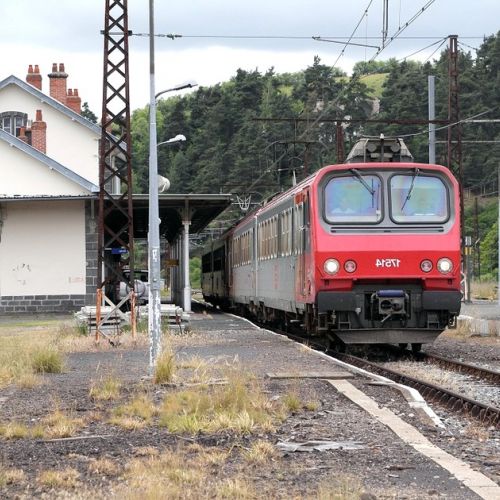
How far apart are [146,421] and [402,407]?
2833mm

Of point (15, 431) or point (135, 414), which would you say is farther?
point (135, 414)

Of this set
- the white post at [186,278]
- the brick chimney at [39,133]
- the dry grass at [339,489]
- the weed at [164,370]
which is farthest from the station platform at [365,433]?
the brick chimney at [39,133]

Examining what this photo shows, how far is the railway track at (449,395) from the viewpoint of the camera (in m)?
10.6

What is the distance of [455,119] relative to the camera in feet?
117

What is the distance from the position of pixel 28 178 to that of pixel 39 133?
13.7ft

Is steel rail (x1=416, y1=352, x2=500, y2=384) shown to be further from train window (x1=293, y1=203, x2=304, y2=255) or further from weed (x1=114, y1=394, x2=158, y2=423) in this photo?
weed (x1=114, y1=394, x2=158, y2=423)

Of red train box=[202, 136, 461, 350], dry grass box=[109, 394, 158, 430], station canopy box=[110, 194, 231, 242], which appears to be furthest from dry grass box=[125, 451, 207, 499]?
station canopy box=[110, 194, 231, 242]

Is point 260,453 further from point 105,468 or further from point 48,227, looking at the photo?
point 48,227

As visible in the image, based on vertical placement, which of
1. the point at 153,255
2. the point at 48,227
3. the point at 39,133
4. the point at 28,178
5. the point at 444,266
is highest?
the point at 39,133

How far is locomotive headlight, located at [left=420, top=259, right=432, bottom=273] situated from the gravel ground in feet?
12.3

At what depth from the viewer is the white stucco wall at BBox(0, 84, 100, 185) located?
1641 inches

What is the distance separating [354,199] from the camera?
17.1 m

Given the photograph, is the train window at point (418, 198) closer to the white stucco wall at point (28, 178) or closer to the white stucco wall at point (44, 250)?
the white stucco wall at point (44, 250)

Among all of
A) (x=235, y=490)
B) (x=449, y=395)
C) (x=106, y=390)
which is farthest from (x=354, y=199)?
(x=235, y=490)
